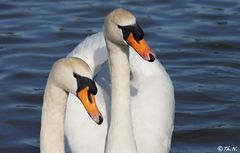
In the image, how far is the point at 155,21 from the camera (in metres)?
12.0

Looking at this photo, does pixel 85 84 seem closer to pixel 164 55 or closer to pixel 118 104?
pixel 118 104

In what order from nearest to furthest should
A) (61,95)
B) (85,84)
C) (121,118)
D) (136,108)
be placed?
(85,84)
(61,95)
(121,118)
(136,108)

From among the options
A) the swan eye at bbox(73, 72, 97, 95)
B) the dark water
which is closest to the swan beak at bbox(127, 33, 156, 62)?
the swan eye at bbox(73, 72, 97, 95)

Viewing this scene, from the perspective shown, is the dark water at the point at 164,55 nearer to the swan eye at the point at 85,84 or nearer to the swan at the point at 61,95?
the swan at the point at 61,95

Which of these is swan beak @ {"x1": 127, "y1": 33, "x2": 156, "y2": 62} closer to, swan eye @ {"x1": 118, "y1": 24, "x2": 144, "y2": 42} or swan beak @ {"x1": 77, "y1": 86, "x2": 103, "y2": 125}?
swan eye @ {"x1": 118, "y1": 24, "x2": 144, "y2": 42}

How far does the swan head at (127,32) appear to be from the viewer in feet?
19.9

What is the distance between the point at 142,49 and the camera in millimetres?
6082

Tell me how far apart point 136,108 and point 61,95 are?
1859mm

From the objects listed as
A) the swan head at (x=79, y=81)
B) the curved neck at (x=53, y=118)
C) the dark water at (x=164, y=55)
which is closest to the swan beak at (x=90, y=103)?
the swan head at (x=79, y=81)

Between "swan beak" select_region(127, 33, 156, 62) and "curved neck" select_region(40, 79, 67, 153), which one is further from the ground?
"swan beak" select_region(127, 33, 156, 62)

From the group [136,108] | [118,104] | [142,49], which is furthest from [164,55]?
[142,49]

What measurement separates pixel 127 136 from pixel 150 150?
64cm

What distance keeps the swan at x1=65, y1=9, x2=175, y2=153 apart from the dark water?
635 millimetres

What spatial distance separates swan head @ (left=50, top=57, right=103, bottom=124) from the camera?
5516 millimetres
